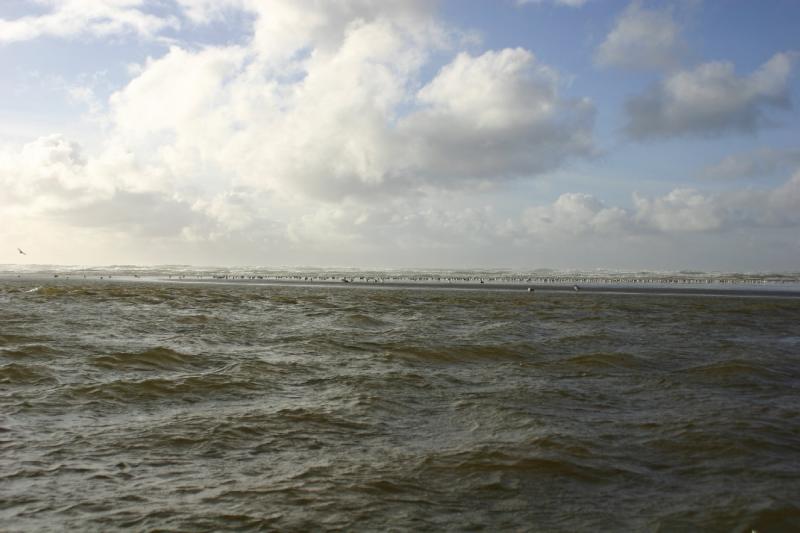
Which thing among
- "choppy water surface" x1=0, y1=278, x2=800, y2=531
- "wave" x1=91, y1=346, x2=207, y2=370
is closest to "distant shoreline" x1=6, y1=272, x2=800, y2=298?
"choppy water surface" x1=0, y1=278, x2=800, y2=531

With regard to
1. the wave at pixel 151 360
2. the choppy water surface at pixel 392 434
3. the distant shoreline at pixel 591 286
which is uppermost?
the distant shoreline at pixel 591 286

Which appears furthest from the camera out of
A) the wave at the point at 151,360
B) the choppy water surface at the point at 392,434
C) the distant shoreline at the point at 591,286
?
the distant shoreline at the point at 591,286

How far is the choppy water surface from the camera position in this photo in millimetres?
5730

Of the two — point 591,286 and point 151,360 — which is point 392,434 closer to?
Result: point 151,360

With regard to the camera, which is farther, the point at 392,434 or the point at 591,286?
the point at 591,286

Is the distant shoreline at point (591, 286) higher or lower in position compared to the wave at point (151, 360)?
higher

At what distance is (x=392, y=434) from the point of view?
28.4ft

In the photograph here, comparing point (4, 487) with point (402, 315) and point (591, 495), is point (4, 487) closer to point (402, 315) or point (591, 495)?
point (591, 495)

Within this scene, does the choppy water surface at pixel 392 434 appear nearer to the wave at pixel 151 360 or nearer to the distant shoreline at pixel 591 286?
the wave at pixel 151 360

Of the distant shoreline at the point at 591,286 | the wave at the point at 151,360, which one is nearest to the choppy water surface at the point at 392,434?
the wave at the point at 151,360

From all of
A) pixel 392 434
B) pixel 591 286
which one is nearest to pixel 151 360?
pixel 392 434

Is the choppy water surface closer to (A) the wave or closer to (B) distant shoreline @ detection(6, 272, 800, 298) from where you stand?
(A) the wave

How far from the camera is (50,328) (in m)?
19.8

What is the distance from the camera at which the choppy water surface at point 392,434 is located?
5730 millimetres
